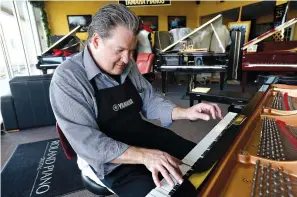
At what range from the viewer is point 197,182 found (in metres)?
0.56

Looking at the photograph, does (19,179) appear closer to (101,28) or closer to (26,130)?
(26,130)

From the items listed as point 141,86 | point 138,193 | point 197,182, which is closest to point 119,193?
point 138,193

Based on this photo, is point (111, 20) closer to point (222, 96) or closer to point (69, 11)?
point (222, 96)

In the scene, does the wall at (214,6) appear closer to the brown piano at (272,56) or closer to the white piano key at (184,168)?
the brown piano at (272,56)

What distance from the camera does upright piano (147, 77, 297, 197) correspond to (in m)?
0.58

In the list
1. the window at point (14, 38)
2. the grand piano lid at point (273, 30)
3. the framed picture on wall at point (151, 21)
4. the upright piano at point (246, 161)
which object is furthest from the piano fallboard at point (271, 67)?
the framed picture on wall at point (151, 21)

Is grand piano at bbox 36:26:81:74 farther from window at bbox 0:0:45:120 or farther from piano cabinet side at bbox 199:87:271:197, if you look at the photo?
piano cabinet side at bbox 199:87:271:197

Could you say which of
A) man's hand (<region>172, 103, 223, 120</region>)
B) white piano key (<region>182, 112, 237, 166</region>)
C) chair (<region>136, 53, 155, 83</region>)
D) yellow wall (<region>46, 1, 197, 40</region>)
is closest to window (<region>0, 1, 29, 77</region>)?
yellow wall (<region>46, 1, 197, 40</region>)

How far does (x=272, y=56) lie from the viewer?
374cm

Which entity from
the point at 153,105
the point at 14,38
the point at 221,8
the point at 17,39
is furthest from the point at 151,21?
the point at 153,105

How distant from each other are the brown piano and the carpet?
3627mm

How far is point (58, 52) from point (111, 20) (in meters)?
4.51

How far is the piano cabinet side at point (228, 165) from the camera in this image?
1.87ft

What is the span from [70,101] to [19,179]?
165cm
